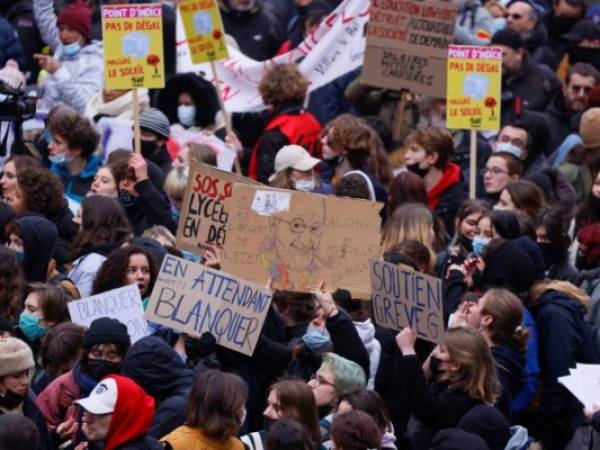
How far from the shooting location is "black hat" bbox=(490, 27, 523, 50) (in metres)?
15.7

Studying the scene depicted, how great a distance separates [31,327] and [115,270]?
60 centimetres

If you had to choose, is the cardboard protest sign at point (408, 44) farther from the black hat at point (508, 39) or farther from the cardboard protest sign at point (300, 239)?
the cardboard protest sign at point (300, 239)

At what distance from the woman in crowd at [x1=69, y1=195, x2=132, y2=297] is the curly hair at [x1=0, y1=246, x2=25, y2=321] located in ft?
2.42

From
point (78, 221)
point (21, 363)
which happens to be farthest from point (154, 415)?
point (78, 221)

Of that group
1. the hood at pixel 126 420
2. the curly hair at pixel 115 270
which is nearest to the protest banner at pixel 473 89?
the curly hair at pixel 115 270

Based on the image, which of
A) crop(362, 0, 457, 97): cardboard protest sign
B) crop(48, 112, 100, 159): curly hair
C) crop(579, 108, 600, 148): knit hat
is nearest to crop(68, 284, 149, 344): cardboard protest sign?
crop(48, 112, 100, 159): curly hair

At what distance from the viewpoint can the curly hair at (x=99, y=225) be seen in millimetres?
11609

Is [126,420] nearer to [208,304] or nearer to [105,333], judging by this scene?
[105,333]

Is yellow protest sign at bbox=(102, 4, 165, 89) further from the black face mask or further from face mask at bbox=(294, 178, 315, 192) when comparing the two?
the black face mask

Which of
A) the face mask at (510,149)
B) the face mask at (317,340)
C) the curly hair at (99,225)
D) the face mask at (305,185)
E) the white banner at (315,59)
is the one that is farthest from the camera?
the white banner at (315,59)

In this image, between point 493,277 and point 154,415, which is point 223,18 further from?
point 154,415

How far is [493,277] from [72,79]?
5.94m

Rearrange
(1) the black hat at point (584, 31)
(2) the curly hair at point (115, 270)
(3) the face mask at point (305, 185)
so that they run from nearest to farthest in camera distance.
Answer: (2) the curly hair at point (115, 270) < (3) the face mask at point (305, 185) < (1) the black hat at point (584, 31)

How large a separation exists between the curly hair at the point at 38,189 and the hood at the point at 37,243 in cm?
77
